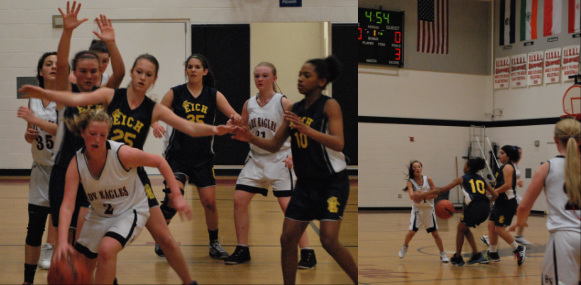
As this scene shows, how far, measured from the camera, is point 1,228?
4.55 m

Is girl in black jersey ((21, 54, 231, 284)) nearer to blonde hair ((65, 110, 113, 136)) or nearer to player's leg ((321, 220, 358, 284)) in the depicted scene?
blonde hair ((65, 110, 113, 136))

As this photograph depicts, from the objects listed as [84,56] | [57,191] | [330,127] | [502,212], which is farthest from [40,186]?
[502,212]

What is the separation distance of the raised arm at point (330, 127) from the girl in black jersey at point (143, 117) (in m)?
0.35

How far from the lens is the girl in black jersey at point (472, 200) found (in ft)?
22.5

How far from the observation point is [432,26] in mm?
9000

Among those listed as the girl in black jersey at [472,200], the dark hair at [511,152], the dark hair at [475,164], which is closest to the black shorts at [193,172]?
the girl in black jersey at [472,200]

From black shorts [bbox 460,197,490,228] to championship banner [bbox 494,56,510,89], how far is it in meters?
2.05

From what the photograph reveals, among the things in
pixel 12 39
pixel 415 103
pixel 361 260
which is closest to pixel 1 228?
pixel 12 39

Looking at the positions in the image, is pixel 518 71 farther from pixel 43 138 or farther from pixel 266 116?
pixel 43 138

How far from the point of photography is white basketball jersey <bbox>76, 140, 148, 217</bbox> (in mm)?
2887

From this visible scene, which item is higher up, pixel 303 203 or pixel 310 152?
pixel 310 152

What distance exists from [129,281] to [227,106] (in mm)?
1243

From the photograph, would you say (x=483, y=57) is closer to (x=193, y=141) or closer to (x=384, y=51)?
(x=384, y=51)

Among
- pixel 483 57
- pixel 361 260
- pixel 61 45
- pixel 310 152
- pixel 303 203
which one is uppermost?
pixel 483 57
